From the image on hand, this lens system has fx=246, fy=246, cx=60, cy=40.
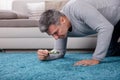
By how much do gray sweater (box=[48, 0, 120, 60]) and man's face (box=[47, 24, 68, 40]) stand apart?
0.10m

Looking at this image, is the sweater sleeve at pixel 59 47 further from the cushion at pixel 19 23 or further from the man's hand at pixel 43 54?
the cushion at pixel 19 23

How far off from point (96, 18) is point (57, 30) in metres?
0.24

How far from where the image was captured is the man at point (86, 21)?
1.45 metres

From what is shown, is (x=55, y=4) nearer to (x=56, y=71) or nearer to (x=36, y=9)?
(x=36, y=9)

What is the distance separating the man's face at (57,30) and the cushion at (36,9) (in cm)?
181

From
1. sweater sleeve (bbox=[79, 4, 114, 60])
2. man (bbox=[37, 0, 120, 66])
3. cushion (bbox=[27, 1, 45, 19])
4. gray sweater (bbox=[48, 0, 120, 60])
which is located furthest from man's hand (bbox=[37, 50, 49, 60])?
cushion (bbox=[27, 1, 45, 19])

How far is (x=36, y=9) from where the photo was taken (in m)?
3.33

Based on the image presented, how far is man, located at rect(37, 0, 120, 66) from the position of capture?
145cm

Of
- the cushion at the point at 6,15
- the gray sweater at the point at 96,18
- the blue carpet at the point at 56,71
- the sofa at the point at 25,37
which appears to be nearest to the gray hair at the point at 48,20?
the gray sweater at the point at 96,18

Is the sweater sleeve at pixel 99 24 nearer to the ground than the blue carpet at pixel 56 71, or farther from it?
farther from it

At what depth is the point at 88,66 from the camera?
59.8 inches

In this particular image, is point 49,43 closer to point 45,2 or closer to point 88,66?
point 88,66

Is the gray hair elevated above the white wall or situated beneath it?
elevated above

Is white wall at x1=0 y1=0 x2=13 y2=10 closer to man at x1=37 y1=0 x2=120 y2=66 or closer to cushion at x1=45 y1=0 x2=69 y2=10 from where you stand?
cushion at x1=45 y1=0 x2=69 y2=10
